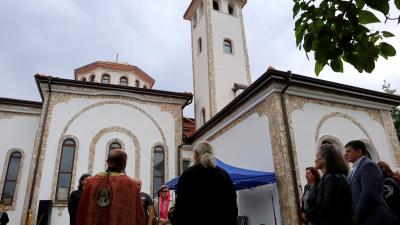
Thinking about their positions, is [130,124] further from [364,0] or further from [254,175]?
[364,0]

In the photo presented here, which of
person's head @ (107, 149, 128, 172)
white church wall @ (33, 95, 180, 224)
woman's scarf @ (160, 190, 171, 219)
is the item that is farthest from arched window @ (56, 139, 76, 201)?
person's head @ (107, 149, 128, 172)

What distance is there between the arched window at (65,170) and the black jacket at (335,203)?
12.1m

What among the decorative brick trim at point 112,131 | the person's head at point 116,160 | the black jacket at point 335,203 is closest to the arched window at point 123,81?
the decorative brick trim at point 112,131

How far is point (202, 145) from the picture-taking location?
3.70m

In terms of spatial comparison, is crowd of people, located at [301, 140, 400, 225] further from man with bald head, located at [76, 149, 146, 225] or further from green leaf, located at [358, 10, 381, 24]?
man with bald head, located at [76, 149, 146, 225]

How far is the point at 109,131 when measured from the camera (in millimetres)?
14539

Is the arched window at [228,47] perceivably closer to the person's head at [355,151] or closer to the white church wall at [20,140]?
the white church wall at [20,140]

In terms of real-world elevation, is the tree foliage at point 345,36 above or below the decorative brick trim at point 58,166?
below

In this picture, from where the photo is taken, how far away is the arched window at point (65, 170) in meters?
13.0

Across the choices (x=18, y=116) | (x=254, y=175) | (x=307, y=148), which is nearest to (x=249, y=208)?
(x=254, y=175)

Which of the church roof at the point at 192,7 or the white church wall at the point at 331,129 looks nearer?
the white church wall at the point at 331,129

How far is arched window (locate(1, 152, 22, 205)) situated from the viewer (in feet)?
43.2

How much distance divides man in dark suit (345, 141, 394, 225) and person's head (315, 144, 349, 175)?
0.26 m

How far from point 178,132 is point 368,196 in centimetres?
1265
